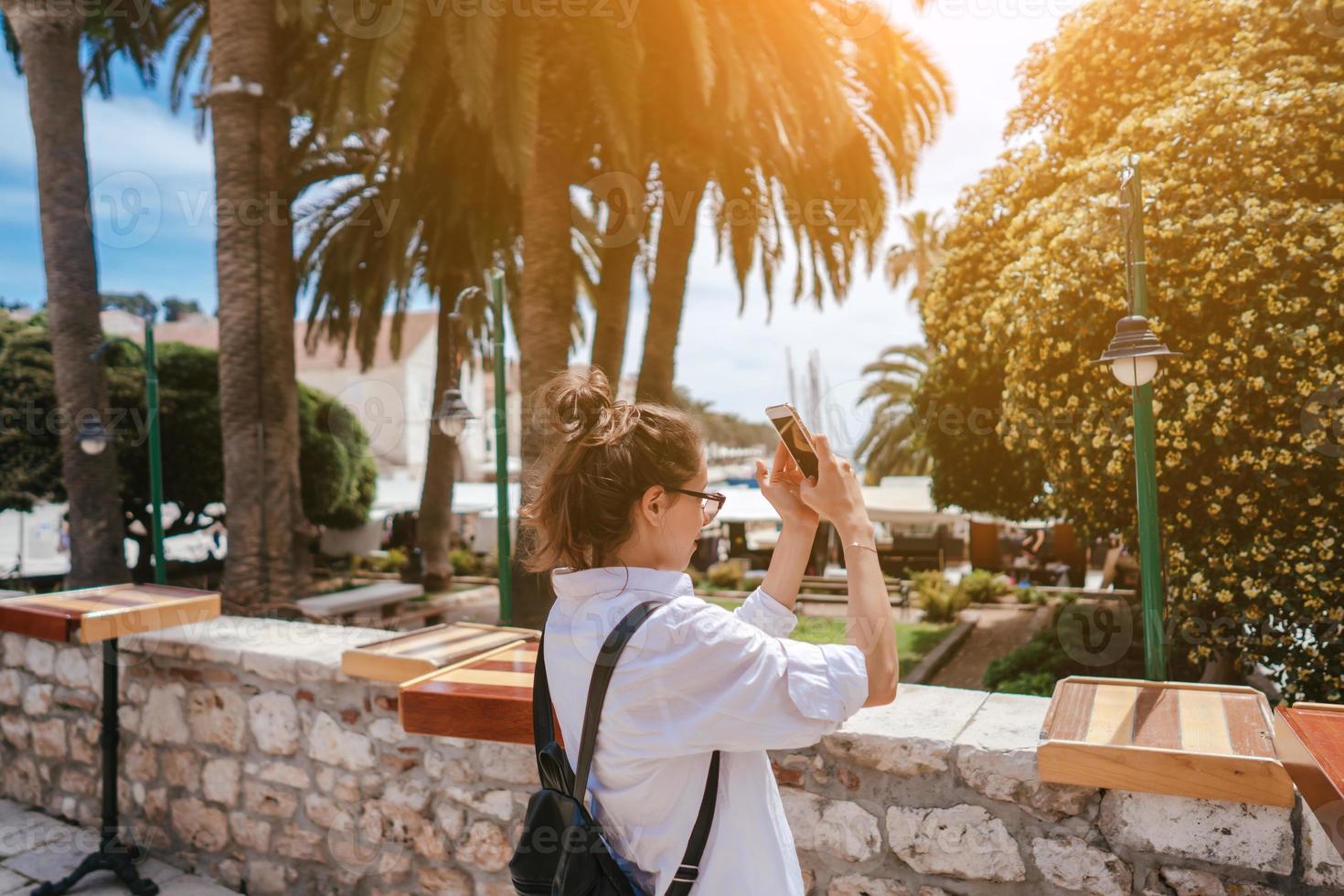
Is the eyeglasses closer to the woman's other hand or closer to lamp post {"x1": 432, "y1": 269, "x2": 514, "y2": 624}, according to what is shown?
the woman's other hand

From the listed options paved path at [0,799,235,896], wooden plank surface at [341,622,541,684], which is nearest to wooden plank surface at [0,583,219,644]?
wooden plank surface at [341,622,541,684]

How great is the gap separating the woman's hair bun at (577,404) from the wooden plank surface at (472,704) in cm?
94

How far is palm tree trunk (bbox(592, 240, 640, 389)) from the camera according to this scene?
11.7 meters

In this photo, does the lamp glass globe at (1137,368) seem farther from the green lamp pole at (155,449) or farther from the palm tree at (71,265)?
the palm tree at (71,265)

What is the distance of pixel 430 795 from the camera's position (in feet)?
9.45

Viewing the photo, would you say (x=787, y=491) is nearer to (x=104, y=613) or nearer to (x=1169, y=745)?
(x=1169, y=745)

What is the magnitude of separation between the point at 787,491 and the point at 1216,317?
243 inches

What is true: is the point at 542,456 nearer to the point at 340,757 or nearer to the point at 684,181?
the point at 340,757

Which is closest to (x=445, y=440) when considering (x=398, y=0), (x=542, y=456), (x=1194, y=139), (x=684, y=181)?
(x=684, y=181)

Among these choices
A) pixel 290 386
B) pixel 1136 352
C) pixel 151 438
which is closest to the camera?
pixel 1136 352

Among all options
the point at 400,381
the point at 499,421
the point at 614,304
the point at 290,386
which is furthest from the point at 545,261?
the point at 400,381

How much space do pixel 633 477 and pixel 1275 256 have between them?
6355 millimetres

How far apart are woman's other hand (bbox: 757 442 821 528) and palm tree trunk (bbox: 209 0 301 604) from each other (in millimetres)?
7952

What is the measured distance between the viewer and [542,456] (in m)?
1.54
